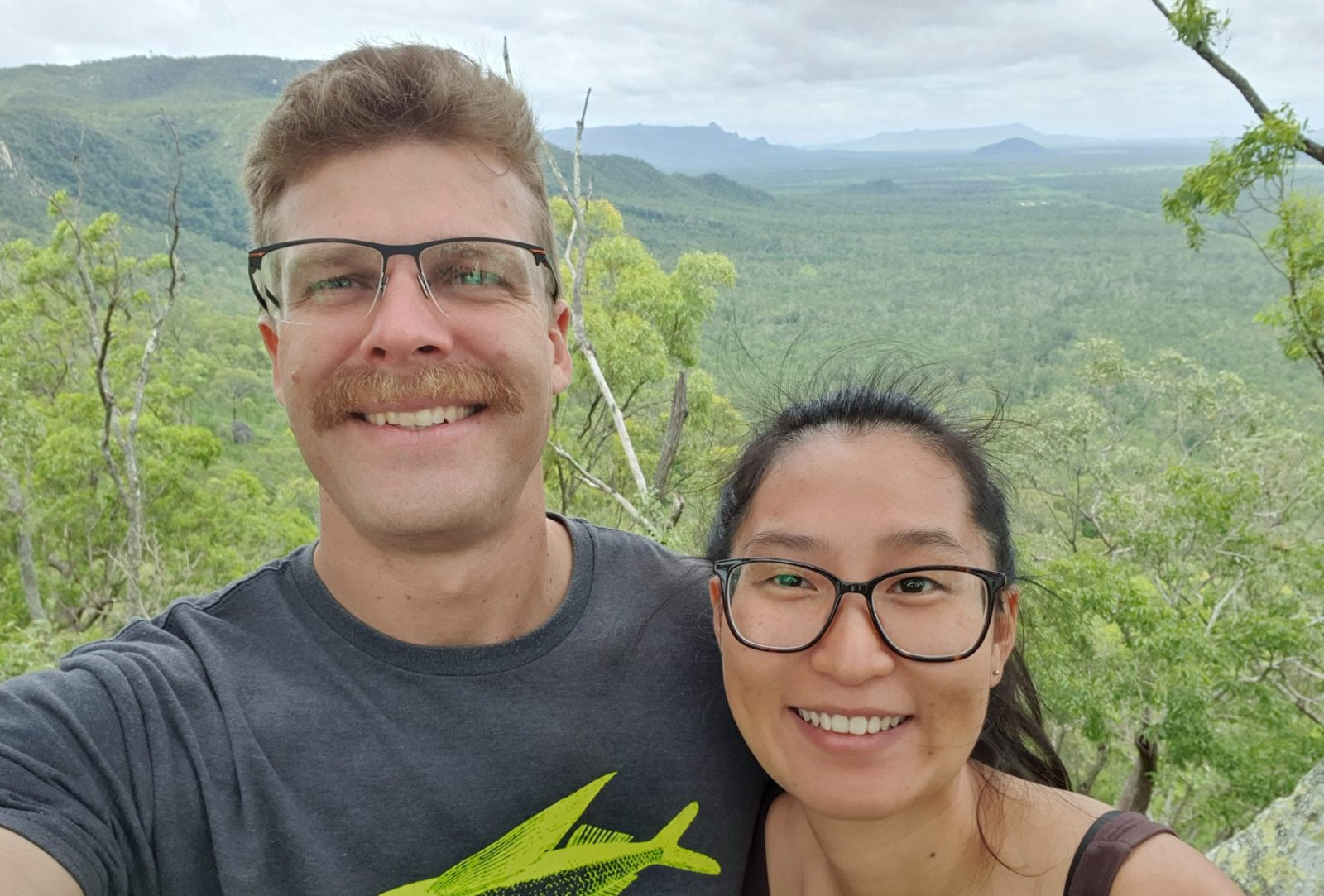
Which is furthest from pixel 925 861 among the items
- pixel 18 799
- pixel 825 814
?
pixel 18 799

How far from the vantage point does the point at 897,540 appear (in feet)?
4.65

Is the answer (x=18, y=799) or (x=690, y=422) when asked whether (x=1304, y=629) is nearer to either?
(x=690, y=422)

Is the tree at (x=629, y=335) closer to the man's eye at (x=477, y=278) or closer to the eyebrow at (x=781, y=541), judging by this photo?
the man's eye at (x=477, y=278)

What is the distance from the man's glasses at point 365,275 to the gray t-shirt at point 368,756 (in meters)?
0.53

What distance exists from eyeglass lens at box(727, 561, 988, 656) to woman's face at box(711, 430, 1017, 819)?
23mm

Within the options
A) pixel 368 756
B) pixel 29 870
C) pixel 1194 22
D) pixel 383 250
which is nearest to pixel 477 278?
pixel 383 250

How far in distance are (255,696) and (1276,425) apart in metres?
20.6

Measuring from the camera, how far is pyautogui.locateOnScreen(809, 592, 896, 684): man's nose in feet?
4.46

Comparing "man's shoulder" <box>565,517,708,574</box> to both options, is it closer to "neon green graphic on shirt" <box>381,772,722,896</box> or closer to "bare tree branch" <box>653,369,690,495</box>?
"neon green graphic on shirt" <box>381,772,722,896</box>

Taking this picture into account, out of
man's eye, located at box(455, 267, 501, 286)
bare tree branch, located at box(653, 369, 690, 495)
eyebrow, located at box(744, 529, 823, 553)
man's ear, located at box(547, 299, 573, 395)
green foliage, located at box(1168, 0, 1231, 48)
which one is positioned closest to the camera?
eyebrow, located at box(744, 529, 823, 553)

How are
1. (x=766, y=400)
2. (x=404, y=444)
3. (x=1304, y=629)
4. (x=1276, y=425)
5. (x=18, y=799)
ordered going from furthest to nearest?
1. (x=1276, y=425)
2. (x=1304, y=629)
3. (x=766, y=400)
4. (x=404, y=444)
5. (x=18, y=799)

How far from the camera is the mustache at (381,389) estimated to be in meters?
1.57

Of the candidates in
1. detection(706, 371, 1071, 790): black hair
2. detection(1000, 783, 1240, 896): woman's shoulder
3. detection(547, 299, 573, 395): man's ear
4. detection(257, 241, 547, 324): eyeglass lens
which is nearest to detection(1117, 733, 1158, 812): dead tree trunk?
detection(706, 371, 1071, 790): black hair

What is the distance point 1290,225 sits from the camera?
25.7 ft
